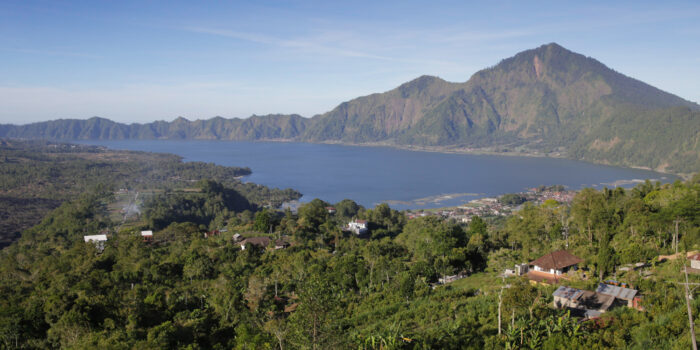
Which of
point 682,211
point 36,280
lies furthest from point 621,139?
point 36,280

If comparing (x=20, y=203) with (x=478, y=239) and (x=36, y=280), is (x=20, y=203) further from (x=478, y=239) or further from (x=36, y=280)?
(x=478, y=239)

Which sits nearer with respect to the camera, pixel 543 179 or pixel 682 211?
pixel 682 211

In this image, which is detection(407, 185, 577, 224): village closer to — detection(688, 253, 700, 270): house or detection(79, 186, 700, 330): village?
detection(79, 186, 700, 330): village

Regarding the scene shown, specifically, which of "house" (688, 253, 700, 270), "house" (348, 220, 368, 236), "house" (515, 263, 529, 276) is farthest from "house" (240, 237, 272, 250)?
"house" (688, 253, 700, 270)

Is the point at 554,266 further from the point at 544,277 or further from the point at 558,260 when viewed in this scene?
the point at 544,277

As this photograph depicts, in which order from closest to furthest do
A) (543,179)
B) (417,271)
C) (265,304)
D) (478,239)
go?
(265,304), (417,271), (478,239), (543,179)

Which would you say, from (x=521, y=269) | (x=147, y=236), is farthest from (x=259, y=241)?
(x=521, y=269)

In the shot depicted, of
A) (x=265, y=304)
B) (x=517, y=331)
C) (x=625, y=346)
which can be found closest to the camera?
(x=625, y=346)
